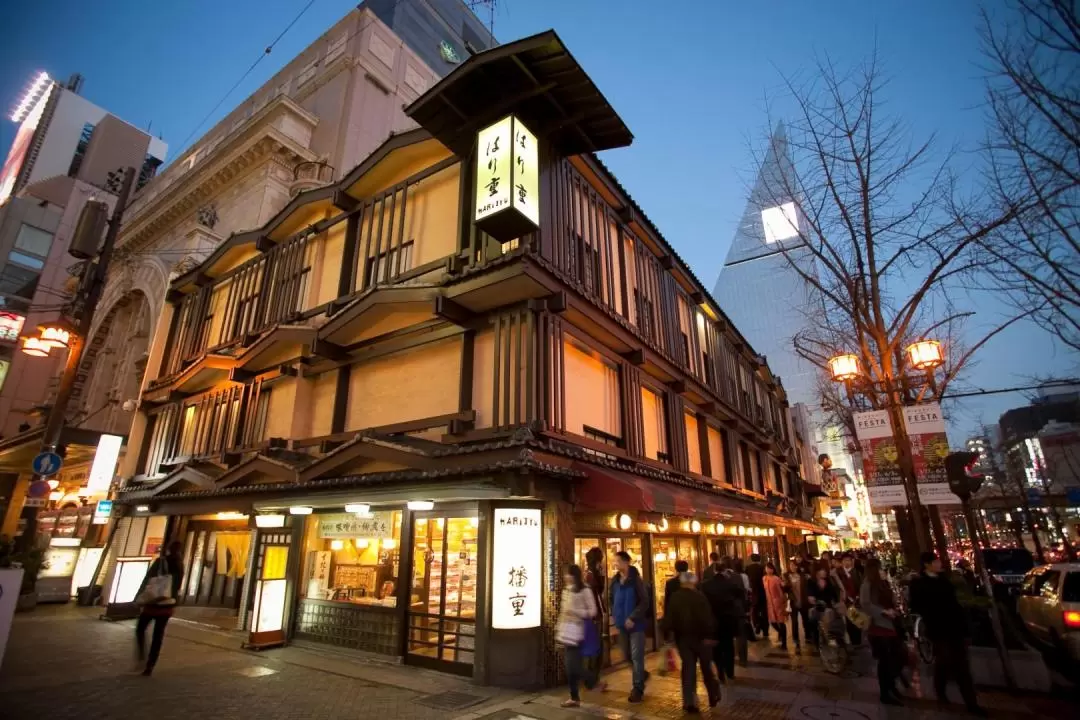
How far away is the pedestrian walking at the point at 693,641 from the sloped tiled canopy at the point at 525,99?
10.9 meters

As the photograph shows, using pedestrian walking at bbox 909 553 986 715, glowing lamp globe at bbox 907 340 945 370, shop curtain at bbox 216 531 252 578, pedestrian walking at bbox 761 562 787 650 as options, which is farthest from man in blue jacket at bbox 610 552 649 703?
shop curtain at bbox 216 531 252 578

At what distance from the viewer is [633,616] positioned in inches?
328

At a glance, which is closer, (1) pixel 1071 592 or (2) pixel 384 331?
(1) pixel 1071 592

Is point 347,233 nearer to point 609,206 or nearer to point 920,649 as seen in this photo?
point 609,206

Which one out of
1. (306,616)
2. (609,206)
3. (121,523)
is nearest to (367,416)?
(306,616)

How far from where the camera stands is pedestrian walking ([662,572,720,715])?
743 cm

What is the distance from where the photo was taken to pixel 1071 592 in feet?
29.1

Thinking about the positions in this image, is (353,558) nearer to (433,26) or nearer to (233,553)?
(233,553)

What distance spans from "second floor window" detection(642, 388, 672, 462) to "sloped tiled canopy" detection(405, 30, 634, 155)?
7588mm

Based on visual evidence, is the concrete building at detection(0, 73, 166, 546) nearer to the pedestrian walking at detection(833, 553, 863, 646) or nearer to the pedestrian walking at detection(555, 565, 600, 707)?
the pedestrian walking at detection(555, 565, 600, 707)

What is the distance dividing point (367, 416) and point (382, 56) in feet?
83.7

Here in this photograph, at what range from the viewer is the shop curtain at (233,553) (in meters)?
16.9

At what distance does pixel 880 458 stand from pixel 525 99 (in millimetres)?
11709

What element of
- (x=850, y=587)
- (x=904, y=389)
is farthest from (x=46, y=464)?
(x=904, y=389)
